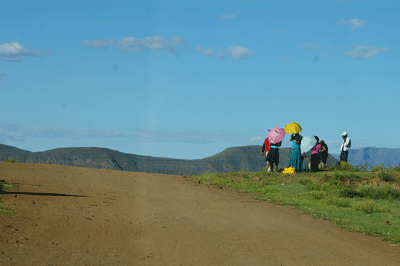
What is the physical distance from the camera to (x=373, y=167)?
2256 centimetres

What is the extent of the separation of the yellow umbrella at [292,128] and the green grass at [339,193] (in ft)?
7.10

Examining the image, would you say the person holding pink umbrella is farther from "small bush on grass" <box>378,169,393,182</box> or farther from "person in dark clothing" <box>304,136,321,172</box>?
"small bush on grass" <box>378,169,393,182</box>

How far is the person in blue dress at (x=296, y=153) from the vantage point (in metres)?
21.4

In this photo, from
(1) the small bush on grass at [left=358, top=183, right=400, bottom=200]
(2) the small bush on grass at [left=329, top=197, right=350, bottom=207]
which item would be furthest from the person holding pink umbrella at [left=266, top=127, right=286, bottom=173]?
(2) the small bush on grass at [left=329, top=197, right=350, bottom=207]

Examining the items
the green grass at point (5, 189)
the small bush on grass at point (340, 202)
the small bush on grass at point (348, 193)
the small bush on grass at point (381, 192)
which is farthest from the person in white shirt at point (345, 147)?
the green grass at point (5, 189)

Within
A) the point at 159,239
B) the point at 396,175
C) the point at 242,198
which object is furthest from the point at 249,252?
the point at 396,175

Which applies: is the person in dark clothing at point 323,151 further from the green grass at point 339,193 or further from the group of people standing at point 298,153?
the green grass at point 339,193

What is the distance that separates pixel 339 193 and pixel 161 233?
9.58 m

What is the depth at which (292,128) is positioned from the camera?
21.5 m

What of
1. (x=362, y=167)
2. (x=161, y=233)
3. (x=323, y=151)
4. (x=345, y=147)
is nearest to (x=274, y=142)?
(x=323, y=151)

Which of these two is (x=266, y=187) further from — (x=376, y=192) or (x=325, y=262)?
(x=325, y=262)

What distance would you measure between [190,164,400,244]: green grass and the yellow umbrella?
7.10 feet

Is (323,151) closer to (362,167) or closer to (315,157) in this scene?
(315,157)

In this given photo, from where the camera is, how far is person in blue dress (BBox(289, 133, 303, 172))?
2144 centimetres
